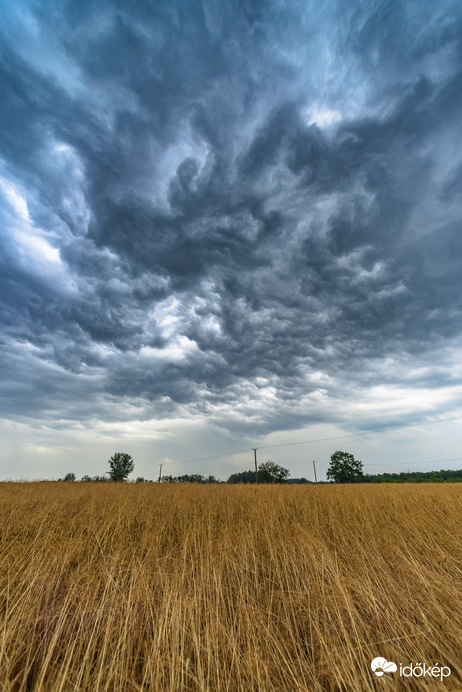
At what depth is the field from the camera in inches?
110

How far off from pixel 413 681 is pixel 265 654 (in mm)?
1430

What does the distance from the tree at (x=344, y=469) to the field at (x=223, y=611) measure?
83612mm

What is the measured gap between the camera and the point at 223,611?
12.3ft

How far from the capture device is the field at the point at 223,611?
2.80m

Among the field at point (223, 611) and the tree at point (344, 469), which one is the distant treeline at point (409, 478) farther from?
the field at point (223, 611)

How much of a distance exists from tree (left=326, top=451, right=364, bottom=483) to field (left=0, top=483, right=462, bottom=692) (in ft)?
274

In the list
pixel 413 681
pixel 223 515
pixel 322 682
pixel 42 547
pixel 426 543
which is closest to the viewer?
pixel 413 681

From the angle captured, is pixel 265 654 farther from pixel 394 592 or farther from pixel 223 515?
pixel 223 515

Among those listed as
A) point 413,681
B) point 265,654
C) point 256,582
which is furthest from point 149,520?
point 413,681

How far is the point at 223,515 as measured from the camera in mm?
9586

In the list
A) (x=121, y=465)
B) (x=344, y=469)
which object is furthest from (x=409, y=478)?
(x=121, y=465)

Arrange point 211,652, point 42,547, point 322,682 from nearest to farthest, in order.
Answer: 1. point 322,682
2. point 211,652
3. point 42,547

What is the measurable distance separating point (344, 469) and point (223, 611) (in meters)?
89.6

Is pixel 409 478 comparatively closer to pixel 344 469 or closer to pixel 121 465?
pixel 344 469
